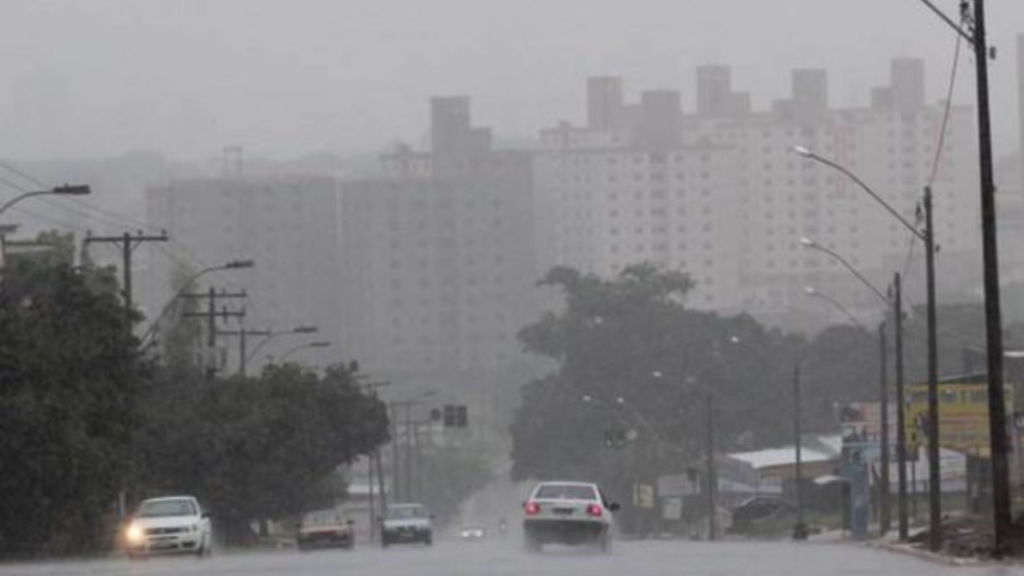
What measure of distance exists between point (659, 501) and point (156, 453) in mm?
67568

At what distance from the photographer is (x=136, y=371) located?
82562 mm

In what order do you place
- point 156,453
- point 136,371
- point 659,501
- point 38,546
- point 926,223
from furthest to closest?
point 659,501 → point 156,453 → point 136,371 → point 38,546 → point 926,223

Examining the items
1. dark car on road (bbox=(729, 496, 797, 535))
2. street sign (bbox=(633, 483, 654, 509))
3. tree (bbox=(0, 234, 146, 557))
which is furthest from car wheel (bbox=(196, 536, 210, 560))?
street sign (bbox=(633, 483, 654, 509))

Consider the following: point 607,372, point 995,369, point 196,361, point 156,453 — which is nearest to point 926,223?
point 995,369

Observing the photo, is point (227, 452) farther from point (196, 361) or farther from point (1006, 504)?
point (1006, 504)

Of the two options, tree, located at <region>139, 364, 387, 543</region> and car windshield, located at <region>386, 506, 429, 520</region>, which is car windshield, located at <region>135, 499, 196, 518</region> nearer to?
tree, located at <region>139, 364, 387, 543</region>

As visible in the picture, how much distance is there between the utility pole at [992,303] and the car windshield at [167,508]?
23.9 meters

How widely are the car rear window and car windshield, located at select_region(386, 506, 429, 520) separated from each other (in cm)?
2419

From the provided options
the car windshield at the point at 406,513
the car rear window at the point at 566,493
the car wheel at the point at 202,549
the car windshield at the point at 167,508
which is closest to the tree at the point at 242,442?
the car windshield at the point at 406,513

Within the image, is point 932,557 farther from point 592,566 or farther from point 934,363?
point 934,363

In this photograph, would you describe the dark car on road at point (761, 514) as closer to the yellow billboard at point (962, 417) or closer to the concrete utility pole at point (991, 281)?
the yellow billboard at point (962, 417)

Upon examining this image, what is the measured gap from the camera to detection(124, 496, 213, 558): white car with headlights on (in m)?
67.3

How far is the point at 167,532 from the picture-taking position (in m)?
67.6

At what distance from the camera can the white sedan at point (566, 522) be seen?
6444cm
